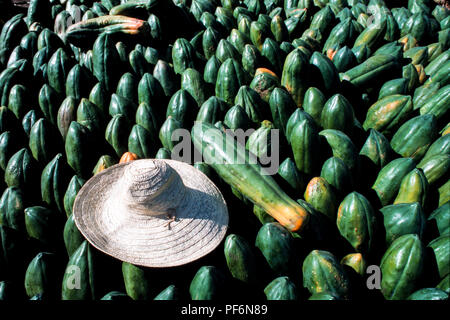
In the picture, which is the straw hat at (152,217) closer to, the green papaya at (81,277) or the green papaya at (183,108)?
the green papaya at (81,277)

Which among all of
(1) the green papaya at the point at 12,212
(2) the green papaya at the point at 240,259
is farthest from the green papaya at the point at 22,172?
(2) the green papaya at the point at 240,259

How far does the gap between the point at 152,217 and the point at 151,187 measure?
21 centimetres

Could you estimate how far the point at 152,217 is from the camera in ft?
6.86

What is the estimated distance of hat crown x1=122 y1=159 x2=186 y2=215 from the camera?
194 cm

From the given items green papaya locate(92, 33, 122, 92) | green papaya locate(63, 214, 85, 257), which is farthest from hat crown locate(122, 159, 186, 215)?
green papaya locate(92, 33, 122, 92)

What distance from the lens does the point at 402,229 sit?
2.18m

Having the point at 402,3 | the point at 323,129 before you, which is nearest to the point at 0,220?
the point at 323,129

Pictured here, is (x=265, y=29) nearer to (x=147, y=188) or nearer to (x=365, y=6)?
(x=365, y=6)

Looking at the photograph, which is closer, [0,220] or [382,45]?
[0,220]

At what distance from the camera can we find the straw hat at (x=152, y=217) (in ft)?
6.45

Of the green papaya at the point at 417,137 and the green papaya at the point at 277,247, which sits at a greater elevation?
the green papaya at the point at 417,137

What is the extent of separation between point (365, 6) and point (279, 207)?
3100 mm

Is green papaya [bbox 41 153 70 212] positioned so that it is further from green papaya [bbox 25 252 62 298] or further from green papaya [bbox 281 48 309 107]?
green papaya [bbox 281 48 309 107]

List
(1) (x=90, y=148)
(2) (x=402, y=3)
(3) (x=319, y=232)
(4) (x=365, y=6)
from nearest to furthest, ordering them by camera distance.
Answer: (3) (x=319, y=232), (1) (x=90, y=148), (4) (x=365, y=6), (2) (x=402, y=3)
